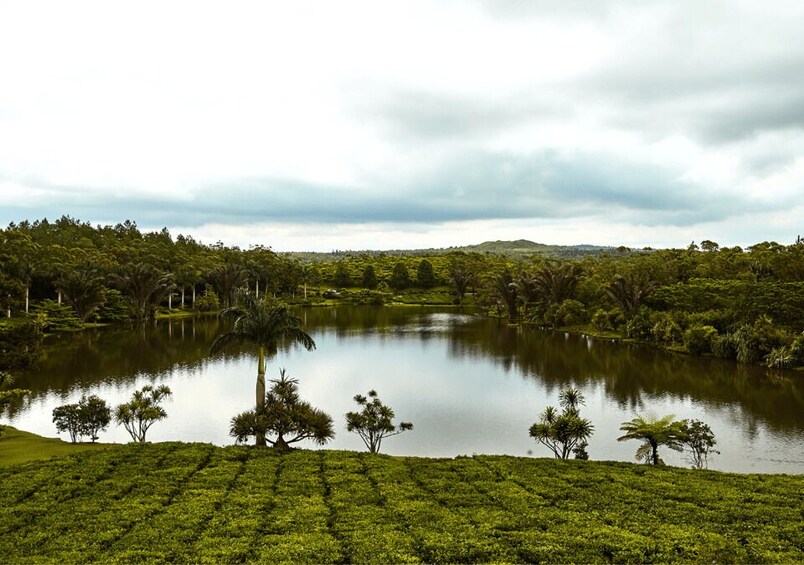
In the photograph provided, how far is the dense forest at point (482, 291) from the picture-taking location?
182 ft

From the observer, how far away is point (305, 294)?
13650 cm

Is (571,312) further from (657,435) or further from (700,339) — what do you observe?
(657,435)

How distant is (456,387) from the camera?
42594mm

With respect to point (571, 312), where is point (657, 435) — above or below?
below

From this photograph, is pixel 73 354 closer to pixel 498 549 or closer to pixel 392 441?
pixel 392 441

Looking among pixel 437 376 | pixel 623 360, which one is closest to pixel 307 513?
pixel 437 376

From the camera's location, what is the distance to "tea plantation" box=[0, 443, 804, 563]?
12773 millimetres

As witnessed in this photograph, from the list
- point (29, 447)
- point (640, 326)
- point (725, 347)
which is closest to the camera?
point (29, 447)

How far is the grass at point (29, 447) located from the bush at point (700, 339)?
55525 millimetres

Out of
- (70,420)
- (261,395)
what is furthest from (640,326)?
(70,420)

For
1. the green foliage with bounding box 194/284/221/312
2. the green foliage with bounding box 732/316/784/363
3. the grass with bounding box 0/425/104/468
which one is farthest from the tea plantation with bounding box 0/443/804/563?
the green foliage with bounding box 194/284/221/312

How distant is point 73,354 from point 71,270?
31420mm

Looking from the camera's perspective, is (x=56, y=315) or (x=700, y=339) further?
(x=56, y=315)

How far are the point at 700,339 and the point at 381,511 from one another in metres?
53.0
